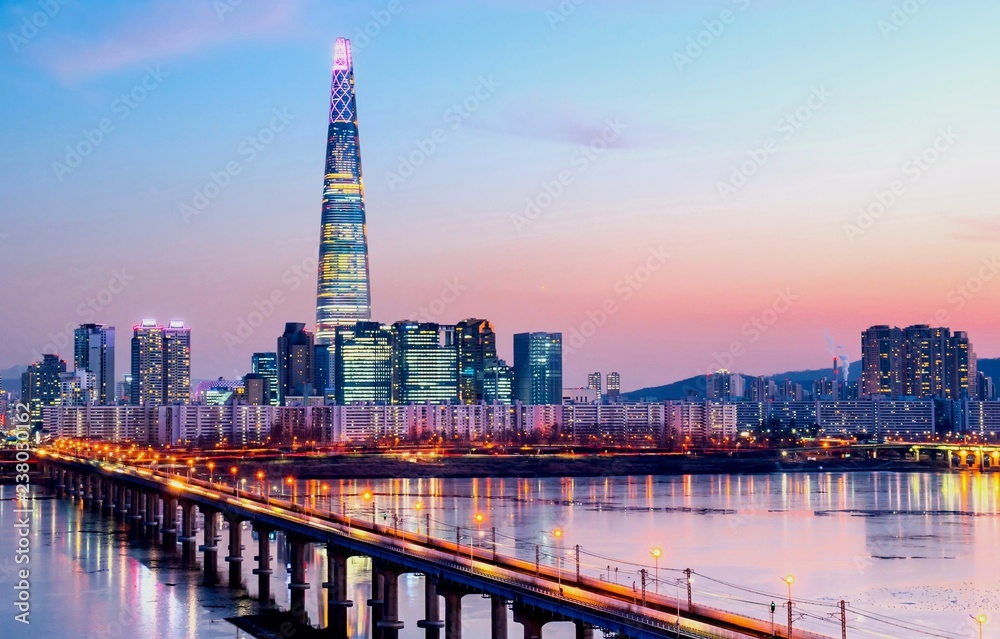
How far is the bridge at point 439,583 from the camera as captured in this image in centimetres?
3291

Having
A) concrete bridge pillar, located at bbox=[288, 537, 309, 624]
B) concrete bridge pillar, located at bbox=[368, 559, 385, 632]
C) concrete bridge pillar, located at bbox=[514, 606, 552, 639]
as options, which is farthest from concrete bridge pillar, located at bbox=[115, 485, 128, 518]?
concrete bridge pillar, located at bbox=[514, 606, 552, 639]

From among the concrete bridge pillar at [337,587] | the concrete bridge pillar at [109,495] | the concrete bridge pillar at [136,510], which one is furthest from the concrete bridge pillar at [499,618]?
the concrete bridge pillar at [109,495]

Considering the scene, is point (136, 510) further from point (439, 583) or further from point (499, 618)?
point (499, 618)

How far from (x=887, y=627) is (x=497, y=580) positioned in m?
15.7

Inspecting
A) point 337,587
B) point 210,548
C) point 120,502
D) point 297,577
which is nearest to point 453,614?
point 337,587

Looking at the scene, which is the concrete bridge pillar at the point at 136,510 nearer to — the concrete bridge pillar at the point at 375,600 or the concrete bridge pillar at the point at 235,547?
the concrete bridge pillar at the point at 235,547

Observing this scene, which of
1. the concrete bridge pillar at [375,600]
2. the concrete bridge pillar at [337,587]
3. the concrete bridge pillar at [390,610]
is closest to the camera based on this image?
the concrete bridge pillar at [390,610]

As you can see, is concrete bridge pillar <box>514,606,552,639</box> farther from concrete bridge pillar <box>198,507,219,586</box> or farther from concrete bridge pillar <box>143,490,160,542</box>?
concrete bridge pillar <box>143,490,160,542</box>

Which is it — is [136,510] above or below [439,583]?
below

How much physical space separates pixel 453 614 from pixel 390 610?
5.18 metres

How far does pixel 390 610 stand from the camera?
4481cm

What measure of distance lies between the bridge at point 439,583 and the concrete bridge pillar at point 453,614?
0.03 metres

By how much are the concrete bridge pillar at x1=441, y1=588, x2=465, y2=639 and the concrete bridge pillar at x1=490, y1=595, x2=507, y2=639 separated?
6.19 ft

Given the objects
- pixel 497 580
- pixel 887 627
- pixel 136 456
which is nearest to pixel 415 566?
pixel 497 580
